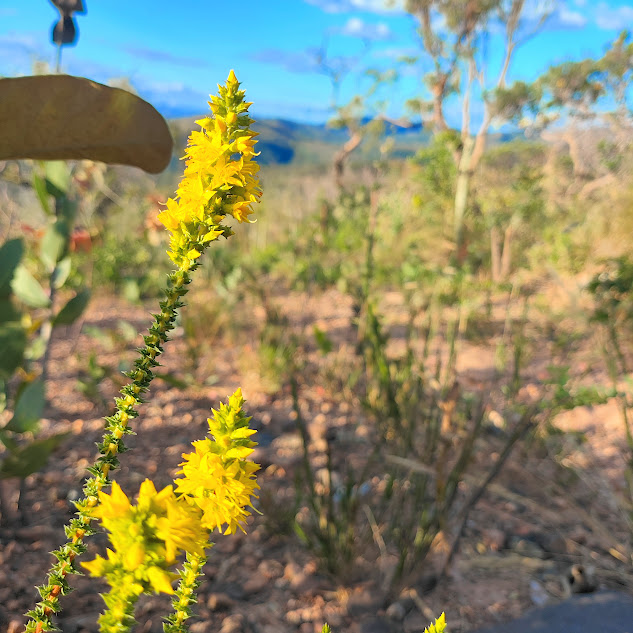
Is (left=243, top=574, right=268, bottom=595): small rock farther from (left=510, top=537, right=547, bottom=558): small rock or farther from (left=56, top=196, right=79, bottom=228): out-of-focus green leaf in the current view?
(left=56, top=196, right=79, bottom=228): out-of-focus green leaf

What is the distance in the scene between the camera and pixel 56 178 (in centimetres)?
112

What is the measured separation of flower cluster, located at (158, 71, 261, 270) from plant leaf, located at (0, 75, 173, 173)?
0.42 ft

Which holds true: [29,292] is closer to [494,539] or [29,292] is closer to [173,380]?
[173,380]

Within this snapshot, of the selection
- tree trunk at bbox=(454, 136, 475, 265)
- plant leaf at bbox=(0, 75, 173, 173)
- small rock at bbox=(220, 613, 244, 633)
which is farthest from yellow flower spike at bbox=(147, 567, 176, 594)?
tree trunk at bbox=(454, 136, 475, 265)

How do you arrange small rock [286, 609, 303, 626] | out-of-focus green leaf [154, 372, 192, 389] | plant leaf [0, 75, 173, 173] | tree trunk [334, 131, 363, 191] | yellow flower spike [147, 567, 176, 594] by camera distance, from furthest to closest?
tree trunk [334, 131, 363, 191] < small rock [286, 609, 303, 626] < out-of-focus green leaf [154, 372, 192, 389] < plant leaf [0, 75, 173, 173] < yellow flower spike [147, 567, 176, 594]

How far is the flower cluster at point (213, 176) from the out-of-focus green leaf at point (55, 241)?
912 mm

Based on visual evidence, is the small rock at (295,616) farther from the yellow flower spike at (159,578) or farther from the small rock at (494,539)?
the yellow flower spike at (159,578)

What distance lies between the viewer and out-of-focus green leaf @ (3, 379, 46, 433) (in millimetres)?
951

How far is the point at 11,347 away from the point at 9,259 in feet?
0.59

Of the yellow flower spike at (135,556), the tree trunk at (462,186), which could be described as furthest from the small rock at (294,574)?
the tree trunk at (462,186)

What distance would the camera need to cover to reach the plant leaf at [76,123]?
1.45ft

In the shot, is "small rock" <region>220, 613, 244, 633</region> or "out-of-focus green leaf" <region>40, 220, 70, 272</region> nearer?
"small rock" <region>220, 613, 244, 633</region>

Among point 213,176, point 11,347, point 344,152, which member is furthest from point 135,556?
point 344,152

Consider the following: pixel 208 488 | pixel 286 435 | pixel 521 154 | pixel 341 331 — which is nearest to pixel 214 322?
pixel 341 331
